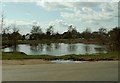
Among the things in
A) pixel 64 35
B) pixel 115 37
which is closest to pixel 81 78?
pixel 115 37

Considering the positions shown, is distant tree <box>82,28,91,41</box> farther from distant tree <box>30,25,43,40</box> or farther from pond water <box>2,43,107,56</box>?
pond water <box>2,43,107,56</box>

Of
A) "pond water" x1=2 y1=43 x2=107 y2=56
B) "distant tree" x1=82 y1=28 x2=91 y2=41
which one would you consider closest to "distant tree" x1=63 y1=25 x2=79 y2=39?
"distant tree" x1=82 y1=28 x2=91 y2=41

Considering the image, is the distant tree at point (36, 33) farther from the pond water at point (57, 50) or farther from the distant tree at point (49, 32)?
the pond water at point (57, 50)

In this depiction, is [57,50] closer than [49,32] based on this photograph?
Yes

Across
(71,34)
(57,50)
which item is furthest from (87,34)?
(57,50)

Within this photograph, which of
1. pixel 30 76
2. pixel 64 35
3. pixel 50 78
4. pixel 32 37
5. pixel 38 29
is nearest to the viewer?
pixel 50 78

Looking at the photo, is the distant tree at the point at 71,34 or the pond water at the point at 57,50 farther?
the distant tree at the point at 71,34

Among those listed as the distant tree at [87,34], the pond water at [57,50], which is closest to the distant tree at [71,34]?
the distant tree at [87,34]

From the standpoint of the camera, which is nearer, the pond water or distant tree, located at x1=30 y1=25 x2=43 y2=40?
the pond water

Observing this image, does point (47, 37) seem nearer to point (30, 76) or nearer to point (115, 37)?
point (115, 37)

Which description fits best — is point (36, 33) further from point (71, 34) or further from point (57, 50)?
point (57, 50)

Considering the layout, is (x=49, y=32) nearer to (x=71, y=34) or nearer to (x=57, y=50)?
(x=71, y=34)

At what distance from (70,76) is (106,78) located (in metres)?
1.77

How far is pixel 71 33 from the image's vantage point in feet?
299
